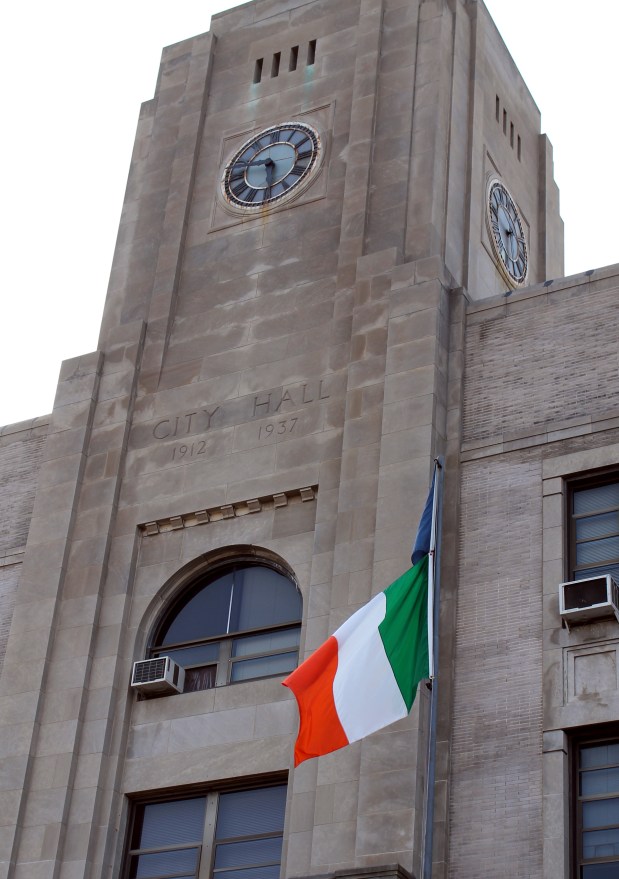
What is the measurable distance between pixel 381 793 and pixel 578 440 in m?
5.84

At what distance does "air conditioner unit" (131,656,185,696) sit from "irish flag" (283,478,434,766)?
403cm

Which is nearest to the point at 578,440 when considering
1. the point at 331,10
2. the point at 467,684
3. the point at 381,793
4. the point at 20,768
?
the point at 467,684

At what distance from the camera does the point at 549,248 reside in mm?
34094

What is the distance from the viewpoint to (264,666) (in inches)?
965

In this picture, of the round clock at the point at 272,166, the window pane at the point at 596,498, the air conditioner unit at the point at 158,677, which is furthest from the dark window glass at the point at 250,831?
the round clock at the point at 272,166

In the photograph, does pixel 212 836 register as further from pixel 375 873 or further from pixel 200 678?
pixel 375 873

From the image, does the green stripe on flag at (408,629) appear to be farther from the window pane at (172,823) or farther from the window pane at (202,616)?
the window pane at (202,616)

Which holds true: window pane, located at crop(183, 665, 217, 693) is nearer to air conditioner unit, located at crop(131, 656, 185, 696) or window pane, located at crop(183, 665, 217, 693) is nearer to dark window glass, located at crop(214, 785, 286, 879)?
air conditioner unit, located at crop(131, 656, 185, 696)

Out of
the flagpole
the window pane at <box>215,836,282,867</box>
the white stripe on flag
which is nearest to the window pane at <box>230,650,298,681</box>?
the window pane at <box>215,836,282,867</box>

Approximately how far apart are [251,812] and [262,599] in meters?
3.38

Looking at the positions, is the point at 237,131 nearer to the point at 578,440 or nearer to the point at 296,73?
the point at 296,73

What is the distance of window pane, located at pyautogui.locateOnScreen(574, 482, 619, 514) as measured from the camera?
2366cm

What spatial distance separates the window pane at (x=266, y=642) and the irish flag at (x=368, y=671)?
3.38 metres

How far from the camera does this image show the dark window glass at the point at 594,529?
23047 millimetres
